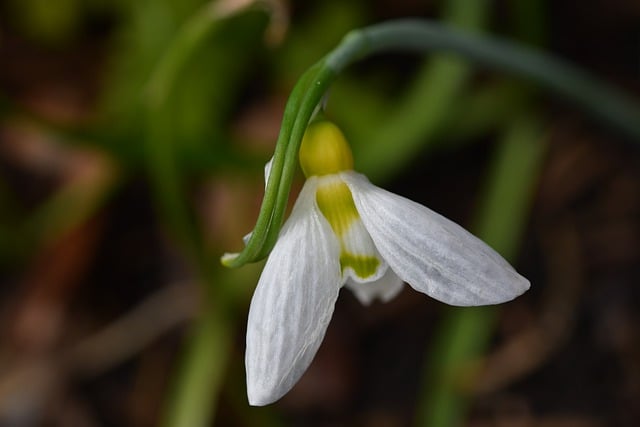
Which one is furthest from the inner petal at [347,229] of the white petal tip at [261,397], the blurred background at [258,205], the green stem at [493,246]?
the green stem at [493,246]

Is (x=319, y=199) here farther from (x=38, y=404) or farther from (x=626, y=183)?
(x=38, y=404)

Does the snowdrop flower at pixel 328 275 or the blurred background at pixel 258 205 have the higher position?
the snowdrop flower at pixel 328 275

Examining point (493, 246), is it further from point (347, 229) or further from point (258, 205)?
point (347, 229)

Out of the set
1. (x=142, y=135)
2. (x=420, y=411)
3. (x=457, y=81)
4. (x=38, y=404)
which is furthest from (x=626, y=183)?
(x=38, y=404)

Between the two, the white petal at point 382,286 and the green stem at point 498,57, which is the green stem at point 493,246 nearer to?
the green stem at point 498,57

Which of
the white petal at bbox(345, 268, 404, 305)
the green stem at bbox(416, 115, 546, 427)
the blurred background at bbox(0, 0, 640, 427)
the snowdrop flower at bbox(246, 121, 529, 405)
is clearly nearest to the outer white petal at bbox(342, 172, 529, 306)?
the snowdrop flower at bbox(246, 121, 529, 405)

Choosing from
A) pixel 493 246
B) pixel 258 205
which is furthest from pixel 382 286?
pixel 258 205

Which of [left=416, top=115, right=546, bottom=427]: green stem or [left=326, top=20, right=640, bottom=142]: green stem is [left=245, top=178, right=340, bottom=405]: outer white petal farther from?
[left=416, top=115, right=546, bottom=427]: green stem

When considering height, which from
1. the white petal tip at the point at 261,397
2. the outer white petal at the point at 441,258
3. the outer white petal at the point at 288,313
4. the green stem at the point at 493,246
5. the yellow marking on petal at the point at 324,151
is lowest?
the green stem at the point at 493,246

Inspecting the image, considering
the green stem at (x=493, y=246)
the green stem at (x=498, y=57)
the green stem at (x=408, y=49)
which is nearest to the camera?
the green stem at (x=408, y=49)

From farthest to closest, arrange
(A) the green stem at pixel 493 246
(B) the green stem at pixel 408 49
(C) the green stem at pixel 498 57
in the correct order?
(A) the green stem at pixel 493 246
(C) the green stem at pixel 498 57
(B) the green stem at pixel 408 49
